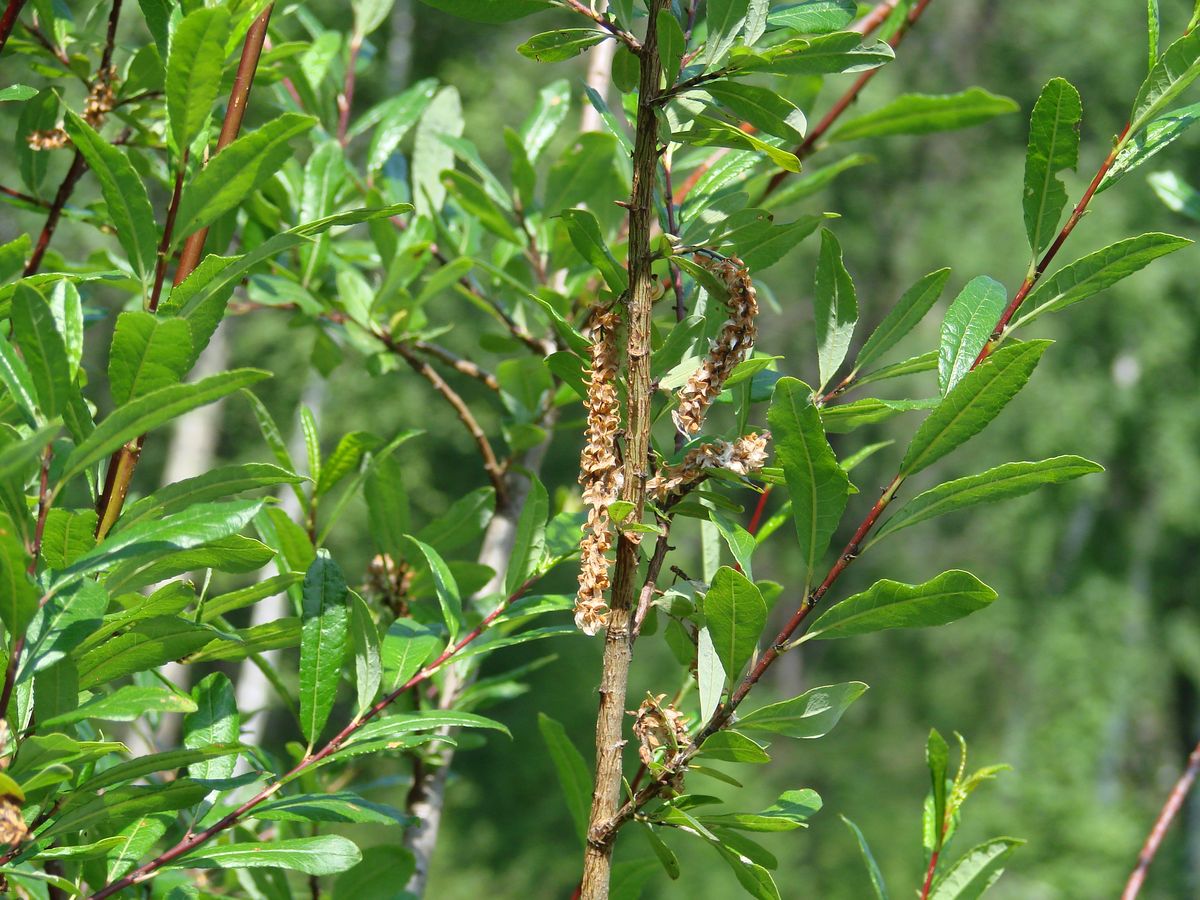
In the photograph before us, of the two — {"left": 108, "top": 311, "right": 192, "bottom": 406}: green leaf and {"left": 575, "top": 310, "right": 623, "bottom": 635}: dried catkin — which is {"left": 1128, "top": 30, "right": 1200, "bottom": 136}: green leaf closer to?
{"left": 575, "top": 310, "right": 623, "bottom": 635}: dried catkin

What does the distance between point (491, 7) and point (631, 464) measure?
0.22 meters

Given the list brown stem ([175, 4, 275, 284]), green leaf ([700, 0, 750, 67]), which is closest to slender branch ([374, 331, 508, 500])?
brown stem ([175, 4, 275, 284])

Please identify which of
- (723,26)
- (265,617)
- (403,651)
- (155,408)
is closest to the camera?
(155,408)

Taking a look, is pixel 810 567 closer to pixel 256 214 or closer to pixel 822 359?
pixel 822 359

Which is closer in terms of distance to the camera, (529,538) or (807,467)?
(807,467)

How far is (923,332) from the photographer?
9.86 meters

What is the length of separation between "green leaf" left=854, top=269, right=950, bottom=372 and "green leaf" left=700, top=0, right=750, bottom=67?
14 cm

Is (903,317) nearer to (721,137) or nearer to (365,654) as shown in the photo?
(721,137)

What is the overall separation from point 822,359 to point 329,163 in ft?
1.69

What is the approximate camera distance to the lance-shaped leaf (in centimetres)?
47

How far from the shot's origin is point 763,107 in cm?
47

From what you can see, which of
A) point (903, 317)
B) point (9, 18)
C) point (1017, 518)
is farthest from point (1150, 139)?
point (1017, 518)

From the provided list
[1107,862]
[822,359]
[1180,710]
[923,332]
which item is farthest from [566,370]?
[1180,710]

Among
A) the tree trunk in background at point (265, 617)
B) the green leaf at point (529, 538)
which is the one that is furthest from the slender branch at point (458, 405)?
the tree trunk in background at point (265, 617)
